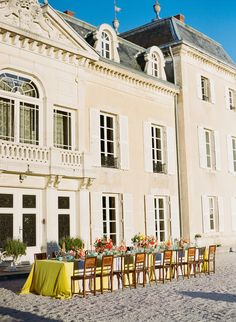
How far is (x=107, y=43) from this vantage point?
51.8 feet

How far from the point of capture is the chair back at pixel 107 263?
897cm

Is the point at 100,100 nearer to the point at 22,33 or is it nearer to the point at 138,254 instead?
the point at 22,33

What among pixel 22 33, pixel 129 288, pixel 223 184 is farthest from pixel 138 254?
pixel 223 184

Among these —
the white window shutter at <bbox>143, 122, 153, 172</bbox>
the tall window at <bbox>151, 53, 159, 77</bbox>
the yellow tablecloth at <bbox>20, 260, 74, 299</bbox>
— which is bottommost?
the yellow tablecloth at <bbox>20, 260, 74, 299</bbox>

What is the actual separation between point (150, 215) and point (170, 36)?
7.86 m

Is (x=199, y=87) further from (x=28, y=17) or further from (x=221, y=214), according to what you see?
(x=28, y=17)

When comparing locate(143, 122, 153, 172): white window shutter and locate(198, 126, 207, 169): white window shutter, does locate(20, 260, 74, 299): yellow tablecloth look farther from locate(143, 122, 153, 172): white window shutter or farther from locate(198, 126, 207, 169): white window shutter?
locate(198, 126, 207, 169): white window shutter

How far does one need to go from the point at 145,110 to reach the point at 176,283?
7.94 metres

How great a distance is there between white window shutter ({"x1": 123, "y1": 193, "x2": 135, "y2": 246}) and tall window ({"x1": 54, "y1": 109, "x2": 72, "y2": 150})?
9.05 ft

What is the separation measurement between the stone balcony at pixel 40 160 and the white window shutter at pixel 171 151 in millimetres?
4548

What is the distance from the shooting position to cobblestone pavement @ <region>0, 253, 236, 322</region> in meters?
6.59

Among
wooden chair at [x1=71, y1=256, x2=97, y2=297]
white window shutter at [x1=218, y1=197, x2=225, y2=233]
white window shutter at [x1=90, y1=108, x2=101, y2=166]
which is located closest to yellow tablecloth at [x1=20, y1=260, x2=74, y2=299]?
wooden chair at [x1=71, y1=256, x2=97, y2=297]

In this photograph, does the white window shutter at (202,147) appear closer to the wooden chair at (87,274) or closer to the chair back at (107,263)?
the chair back at (107,263)

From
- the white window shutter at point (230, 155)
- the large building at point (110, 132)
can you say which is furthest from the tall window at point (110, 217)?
the white window shutter at point (230, 155)
